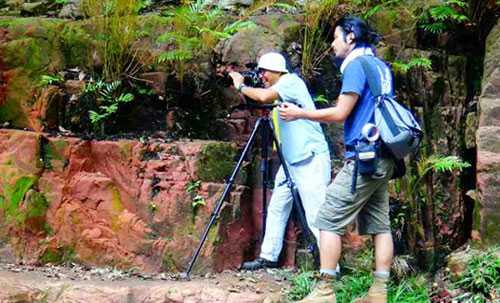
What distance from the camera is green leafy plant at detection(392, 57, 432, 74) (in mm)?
6285

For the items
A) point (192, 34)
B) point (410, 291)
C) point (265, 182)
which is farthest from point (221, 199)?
point (192, 34)

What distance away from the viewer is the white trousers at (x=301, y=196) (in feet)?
18.1

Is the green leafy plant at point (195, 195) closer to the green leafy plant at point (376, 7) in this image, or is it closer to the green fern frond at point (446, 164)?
the green fern frond at point (446, 164)

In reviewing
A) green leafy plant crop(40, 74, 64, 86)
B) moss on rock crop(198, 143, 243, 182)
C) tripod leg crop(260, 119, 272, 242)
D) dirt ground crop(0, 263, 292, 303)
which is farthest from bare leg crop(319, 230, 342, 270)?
green leafy plant crop(40, 74, 64, 86)

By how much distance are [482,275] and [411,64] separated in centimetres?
226

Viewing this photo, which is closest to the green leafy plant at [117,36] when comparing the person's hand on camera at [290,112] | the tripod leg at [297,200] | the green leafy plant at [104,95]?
the green leafy plant at [104,95]

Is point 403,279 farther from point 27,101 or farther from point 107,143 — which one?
point 27,101

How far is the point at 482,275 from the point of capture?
16.5ft

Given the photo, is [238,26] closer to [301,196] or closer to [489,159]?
[301,196]

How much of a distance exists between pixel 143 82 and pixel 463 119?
3379mm

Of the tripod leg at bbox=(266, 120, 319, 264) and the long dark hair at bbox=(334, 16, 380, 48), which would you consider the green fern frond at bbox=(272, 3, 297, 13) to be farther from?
the long dark hair at bbox=(334, 16, 380, 48)

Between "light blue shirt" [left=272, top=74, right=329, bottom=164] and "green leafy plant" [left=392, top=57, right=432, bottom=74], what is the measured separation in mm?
1304

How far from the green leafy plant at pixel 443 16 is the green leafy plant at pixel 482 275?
2.54 m

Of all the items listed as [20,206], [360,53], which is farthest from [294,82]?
[20,206]
